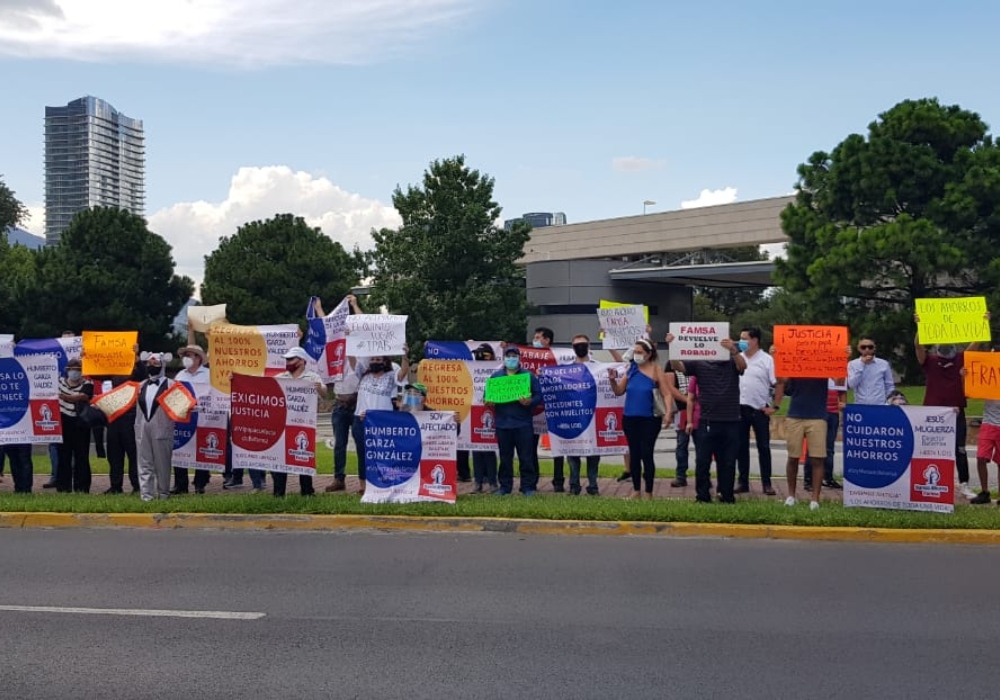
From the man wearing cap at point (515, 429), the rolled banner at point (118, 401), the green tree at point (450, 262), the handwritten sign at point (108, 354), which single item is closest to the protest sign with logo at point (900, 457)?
the man wearing cap at point (515, 429)

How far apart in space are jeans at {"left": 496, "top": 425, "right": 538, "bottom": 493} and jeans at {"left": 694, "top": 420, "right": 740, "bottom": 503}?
1975 millimetres

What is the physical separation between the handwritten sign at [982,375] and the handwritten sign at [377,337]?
633cm

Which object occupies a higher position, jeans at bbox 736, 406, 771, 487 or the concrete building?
the concrete building

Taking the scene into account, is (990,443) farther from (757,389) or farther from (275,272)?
(275,272)

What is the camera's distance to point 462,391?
12680mm

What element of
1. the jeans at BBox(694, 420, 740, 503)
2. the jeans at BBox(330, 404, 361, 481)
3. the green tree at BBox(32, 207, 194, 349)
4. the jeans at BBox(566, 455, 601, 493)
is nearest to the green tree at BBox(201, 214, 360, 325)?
the green tree at BBox(32, 207, 194, 349)

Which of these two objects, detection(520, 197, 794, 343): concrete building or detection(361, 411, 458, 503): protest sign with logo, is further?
detection(520, 197, 794, 343): concrete building

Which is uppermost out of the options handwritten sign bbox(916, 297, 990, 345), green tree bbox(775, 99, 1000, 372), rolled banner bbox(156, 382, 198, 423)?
green tree bbox(775, 99, 1000, 372)

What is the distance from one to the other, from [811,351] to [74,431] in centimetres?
878

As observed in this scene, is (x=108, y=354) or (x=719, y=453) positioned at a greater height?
(x=108, y=354)

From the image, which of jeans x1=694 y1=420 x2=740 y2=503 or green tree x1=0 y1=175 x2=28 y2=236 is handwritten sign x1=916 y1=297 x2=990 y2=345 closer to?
jeans x1=694 y1=420 x2=740 y2=503

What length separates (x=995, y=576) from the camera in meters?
8.21

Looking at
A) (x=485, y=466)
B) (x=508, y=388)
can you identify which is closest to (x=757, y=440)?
(x=508, y=388)

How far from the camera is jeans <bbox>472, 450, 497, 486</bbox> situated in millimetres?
12641
